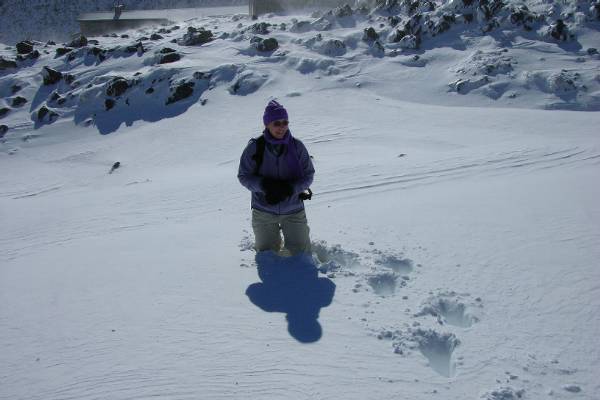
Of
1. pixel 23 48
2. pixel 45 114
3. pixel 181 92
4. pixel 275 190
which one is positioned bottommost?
pixel 45 114

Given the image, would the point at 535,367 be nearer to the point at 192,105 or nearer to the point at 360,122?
the point at 360,122

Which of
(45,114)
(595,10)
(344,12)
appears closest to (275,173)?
(45,114)

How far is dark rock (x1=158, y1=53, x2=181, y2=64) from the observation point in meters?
18.5

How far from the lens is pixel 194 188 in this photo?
759 centimetres

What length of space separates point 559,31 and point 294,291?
50.8 ft

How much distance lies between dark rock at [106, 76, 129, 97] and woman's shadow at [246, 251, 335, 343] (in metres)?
15.1

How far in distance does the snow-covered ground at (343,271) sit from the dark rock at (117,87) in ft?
19.3

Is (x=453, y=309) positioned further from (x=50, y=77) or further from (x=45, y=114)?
(x=50, y=77)

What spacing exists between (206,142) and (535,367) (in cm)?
1075

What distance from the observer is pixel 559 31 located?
14.8m

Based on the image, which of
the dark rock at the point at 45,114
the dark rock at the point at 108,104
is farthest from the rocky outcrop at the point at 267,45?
the dark rock at the point at 45,114

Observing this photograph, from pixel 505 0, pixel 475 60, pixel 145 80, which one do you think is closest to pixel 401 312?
pixel 475 60

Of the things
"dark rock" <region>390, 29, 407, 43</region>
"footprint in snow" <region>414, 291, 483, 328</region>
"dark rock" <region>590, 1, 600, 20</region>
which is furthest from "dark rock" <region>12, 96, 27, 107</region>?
"dark rock" <region>590, 1, 600, 20</region>

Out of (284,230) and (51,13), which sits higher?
(284,230)
